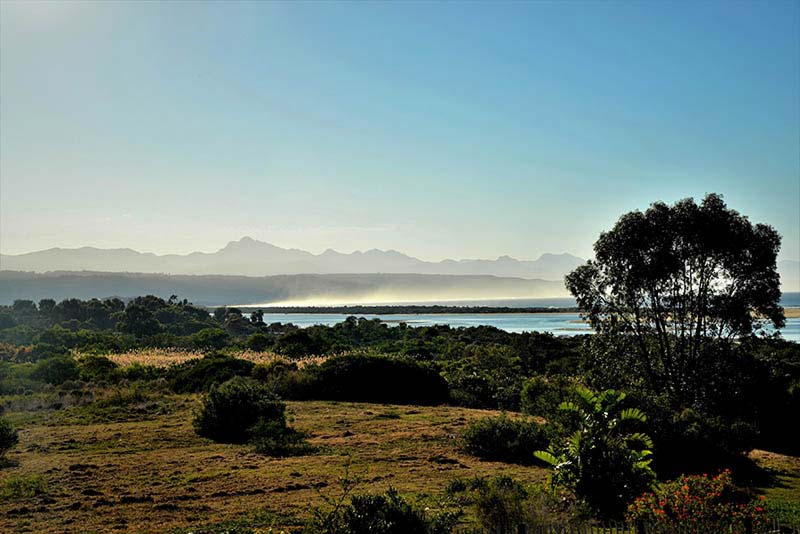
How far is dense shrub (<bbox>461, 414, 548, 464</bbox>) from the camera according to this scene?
16.3 meters

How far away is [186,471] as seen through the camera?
46.4 feet

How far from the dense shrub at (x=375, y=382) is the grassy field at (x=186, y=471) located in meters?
7.84

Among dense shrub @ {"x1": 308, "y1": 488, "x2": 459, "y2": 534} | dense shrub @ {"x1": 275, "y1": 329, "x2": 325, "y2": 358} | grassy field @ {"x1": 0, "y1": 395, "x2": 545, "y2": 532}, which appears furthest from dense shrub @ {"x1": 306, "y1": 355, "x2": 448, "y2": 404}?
dense shrub @ {"x1": 308, "y1": 488, "x2": 459, "y2": 534}

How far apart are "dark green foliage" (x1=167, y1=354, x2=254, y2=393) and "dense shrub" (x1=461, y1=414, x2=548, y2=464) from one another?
17.8 metres

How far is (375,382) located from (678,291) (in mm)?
15707

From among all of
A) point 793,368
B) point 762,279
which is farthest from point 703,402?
point 793,368

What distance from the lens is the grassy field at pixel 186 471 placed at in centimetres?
1051

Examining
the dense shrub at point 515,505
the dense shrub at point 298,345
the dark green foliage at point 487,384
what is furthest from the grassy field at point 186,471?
the dense shrub at point 298,345

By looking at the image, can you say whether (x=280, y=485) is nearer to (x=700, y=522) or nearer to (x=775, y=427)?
(x=700, y=522)

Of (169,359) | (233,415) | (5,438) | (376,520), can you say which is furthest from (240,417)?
(169,359)

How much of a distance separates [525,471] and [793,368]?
2380cm

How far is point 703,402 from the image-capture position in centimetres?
2169

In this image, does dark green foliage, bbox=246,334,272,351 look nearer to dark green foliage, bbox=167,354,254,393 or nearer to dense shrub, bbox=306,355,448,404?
dark green foliage, bbox=167,354,254,393

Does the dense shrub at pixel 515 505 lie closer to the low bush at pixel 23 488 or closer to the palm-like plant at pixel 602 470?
the palm-like plant at pixel 602 470
